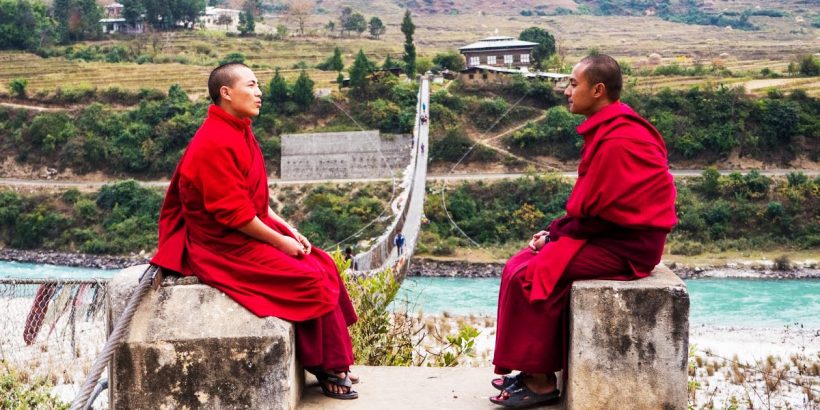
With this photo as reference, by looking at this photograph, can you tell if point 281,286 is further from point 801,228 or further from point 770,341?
point 801,228

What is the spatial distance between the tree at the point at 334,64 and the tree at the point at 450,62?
199 inches

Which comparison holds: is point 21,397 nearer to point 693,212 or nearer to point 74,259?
point 74,259

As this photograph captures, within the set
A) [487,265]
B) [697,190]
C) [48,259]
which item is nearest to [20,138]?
[48,259]

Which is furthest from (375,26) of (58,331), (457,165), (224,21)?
(58,331)

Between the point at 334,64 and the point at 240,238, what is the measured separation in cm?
4898

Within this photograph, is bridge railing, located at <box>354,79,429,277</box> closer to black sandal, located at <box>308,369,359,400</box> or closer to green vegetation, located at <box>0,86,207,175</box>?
green vegetation, located at <box>0,86,207,175</box>

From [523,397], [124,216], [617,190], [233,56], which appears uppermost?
[617,190]

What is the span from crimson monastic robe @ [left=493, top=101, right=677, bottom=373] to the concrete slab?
0.38m

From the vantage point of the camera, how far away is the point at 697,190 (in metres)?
35.8

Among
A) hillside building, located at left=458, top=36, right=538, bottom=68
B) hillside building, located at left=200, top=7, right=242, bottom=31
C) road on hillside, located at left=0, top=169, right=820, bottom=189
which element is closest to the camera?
road on hillside, located at left=0, top=169, right=820, bottom=189

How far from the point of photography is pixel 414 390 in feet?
13.8

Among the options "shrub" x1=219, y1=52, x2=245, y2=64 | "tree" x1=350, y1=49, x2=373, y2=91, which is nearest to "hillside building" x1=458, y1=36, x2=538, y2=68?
"tree" x1=350, y1=49, x2=373, y2=91

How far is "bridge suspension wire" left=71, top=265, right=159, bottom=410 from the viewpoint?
301cm

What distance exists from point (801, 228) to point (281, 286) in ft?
106
